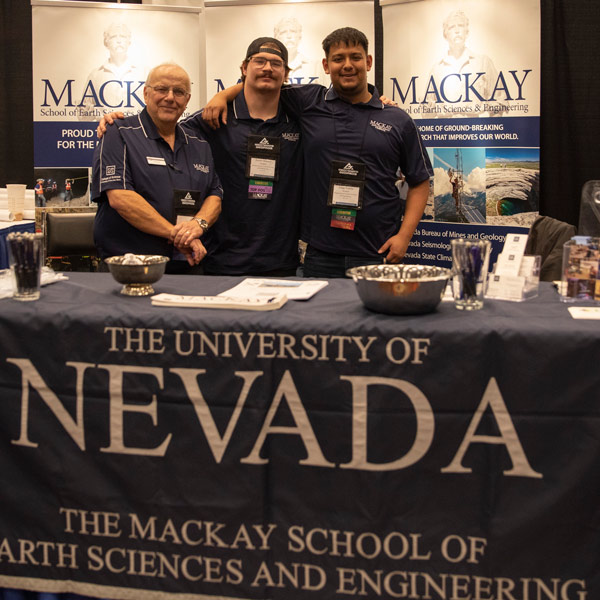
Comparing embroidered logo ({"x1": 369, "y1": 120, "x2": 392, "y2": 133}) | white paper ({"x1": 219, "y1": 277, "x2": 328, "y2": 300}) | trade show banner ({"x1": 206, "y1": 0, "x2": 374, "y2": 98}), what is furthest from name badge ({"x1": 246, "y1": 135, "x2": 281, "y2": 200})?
trade show banner ({"x1": 206, "y1": 0, "x2": 374, "y2": 98})

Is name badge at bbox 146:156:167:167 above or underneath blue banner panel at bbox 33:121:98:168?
underneath

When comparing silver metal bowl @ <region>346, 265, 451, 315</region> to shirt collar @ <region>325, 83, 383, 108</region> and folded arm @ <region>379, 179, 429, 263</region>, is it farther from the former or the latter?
shirt collar @ <region>325, 83, 383, 108</region>

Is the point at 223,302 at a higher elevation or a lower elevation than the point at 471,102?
lower

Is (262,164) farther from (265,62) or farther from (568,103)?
(568,103)

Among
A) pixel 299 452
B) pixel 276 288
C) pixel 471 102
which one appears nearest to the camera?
pixel 299 452

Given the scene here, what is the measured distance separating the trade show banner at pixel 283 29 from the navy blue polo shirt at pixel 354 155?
1.34 metres

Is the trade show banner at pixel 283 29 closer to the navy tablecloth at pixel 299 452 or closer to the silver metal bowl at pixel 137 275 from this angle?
the silver metal bowl at pixel 137 275

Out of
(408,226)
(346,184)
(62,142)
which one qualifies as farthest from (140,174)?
(62,142)

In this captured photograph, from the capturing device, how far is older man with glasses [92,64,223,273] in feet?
8.55

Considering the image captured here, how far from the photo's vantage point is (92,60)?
4.33 m

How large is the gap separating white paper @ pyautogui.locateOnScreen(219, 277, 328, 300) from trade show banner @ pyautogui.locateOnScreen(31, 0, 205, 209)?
270cm

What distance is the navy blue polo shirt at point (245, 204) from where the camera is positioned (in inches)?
116

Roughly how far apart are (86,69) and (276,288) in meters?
3.07

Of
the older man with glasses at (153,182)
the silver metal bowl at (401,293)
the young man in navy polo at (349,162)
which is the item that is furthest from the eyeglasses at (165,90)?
the silver metal bowl at (401,293)
